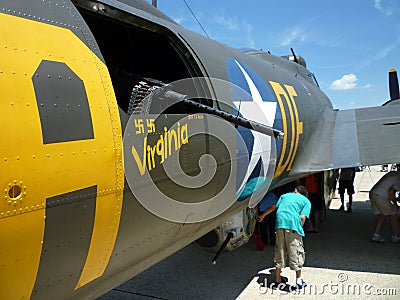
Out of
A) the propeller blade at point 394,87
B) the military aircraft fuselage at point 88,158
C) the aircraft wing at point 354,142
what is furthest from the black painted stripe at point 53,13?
the propeller blade at point 394,87

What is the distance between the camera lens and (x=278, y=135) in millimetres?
3453

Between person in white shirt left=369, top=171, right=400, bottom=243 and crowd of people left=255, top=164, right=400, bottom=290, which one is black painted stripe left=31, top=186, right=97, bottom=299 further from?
person in white shirt left=369, top=171, right=400, bottom=243

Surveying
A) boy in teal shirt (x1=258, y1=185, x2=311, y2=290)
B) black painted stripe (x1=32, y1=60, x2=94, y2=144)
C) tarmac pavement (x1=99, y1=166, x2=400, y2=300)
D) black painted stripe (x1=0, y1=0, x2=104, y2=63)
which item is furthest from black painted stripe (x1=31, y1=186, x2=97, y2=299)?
boy in teal shirt (x1=258, y1=185, x2=311, y2=290)

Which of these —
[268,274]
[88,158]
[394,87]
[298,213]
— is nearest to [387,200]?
[298,213]

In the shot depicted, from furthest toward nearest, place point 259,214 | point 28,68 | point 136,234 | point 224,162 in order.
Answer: point 259,214 < point 224,162 < point 136,234 < point 28,68

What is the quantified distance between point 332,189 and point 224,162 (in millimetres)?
6318

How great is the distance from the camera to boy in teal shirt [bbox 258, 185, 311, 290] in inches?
194

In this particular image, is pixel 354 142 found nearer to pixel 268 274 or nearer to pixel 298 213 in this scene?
pixel 298 213

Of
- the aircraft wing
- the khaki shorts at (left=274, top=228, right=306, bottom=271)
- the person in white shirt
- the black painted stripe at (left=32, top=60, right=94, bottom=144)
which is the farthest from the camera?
the person in white shirt

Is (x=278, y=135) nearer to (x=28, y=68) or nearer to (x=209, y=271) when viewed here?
(x=28, y=68)

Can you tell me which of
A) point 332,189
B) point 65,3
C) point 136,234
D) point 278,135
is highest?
point 65,3

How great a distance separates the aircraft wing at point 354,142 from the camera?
20.2 feet

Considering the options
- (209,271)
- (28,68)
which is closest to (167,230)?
(28,68)

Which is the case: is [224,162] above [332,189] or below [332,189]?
above
